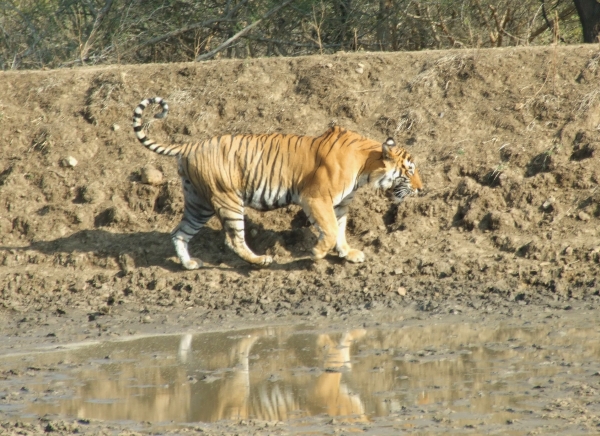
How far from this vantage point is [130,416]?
5.63 m

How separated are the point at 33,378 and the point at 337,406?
229 cm

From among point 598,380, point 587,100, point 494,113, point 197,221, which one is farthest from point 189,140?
point 598,380

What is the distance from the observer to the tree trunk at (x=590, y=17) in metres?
12.0

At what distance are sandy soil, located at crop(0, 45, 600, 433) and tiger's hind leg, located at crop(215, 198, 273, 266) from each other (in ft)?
0.47

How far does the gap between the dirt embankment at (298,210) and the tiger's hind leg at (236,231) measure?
6.1 inches

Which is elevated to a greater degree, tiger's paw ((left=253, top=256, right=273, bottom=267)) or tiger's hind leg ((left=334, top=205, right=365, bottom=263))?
tiger's hind leg ((left=334, top=205, right=365, bottom=263))

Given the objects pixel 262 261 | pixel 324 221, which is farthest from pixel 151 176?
pixel 324 221

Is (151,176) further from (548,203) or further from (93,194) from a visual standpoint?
(548,203)

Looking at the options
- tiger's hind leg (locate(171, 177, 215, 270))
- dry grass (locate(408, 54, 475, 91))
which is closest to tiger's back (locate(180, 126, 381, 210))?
tiger's hind leg (locate(171, 177, 215, 270))

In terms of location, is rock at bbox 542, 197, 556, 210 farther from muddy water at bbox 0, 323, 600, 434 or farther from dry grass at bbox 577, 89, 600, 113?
muddy water at bbox 0, 323, 600, 434

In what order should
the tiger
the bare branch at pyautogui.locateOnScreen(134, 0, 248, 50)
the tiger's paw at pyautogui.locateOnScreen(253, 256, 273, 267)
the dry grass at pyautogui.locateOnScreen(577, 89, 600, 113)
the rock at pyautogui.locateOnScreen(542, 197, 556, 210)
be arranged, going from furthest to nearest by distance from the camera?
the bare branch at pyautogui.locateOnScreen(134, 0, 248, 50), the dry grass at pyautogui.locateOnScreen(577, 89, 600, 113), the rock at pyautogui.locateOnScreen(542, 197, 556, 210), the tiger's paw at pyautogui.locateOnScreen(253, 256, 273, 267), the tiger

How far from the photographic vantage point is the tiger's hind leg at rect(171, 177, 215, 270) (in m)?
8.95

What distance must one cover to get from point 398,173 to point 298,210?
1168 millimetres

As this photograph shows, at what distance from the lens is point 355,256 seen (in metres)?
8.67
